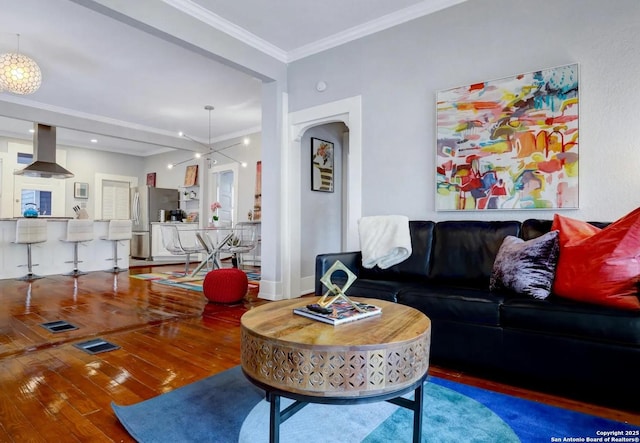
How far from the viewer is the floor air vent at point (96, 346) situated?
2.54 m

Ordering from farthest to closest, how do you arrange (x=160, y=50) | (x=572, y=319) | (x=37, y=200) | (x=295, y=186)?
(x=37, y=200)
(x=295, y=186)
(x=160, y=50)
(x=572, y=319)

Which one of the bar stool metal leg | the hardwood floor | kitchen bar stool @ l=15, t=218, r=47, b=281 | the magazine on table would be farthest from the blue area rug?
the bar stool metal leg

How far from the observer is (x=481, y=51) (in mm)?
3041

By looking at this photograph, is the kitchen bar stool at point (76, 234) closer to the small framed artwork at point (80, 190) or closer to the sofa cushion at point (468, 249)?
the small framed artwork at point (80, 190)

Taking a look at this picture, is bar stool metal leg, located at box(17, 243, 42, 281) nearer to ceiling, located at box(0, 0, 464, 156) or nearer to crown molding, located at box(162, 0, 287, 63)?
ceiling, located at box(0, 0, 464, 156)

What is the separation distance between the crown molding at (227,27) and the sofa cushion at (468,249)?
2.85 meters

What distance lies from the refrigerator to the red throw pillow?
337 inches

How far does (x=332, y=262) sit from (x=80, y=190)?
8852 mm

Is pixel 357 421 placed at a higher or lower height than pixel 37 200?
lower

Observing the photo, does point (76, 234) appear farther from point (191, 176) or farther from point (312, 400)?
point (312, 400)

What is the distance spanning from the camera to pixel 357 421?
1648 mm

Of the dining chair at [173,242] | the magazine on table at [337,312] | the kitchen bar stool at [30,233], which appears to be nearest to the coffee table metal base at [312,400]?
the magazine on table at [337,312]

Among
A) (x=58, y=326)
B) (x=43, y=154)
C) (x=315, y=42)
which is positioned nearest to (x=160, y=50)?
(x=315, y=42)

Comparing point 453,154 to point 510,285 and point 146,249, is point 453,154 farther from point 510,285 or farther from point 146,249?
point 146,249
